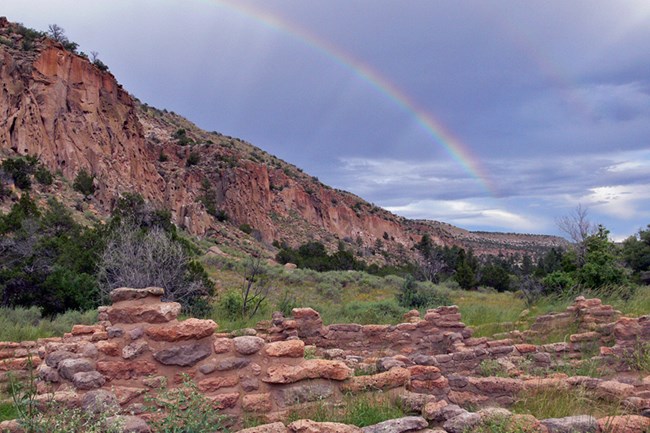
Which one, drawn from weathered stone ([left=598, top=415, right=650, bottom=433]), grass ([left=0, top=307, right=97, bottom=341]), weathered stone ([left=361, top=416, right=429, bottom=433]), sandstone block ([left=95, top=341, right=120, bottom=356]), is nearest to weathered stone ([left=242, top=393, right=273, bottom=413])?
weathered stone ([left=361, top=416, right=429, bottom=433])

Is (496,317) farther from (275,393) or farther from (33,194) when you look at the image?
(33,194)

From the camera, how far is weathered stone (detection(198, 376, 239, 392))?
4.66 meters

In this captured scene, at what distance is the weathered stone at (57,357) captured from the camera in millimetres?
4695

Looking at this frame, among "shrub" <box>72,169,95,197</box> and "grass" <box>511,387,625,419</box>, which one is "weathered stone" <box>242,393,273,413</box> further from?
"shrub" <box>72,169,95,197</box>

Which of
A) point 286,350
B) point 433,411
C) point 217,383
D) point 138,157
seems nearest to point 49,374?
point 217,383

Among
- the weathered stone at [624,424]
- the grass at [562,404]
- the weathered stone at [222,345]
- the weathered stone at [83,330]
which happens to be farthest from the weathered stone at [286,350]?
the weathered stone at [83,330]

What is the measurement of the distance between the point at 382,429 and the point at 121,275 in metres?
10.6

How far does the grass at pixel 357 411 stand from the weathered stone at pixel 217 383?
69 cm

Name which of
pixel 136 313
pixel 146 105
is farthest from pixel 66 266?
pixel 146 105

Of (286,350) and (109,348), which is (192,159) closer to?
(109,348)

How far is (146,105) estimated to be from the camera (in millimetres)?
54188

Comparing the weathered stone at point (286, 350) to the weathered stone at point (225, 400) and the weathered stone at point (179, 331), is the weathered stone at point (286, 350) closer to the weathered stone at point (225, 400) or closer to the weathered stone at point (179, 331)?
the weathered stone at point (225, 400)

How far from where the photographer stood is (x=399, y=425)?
3867 mm

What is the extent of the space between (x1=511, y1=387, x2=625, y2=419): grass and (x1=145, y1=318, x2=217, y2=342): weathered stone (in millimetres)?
3202
